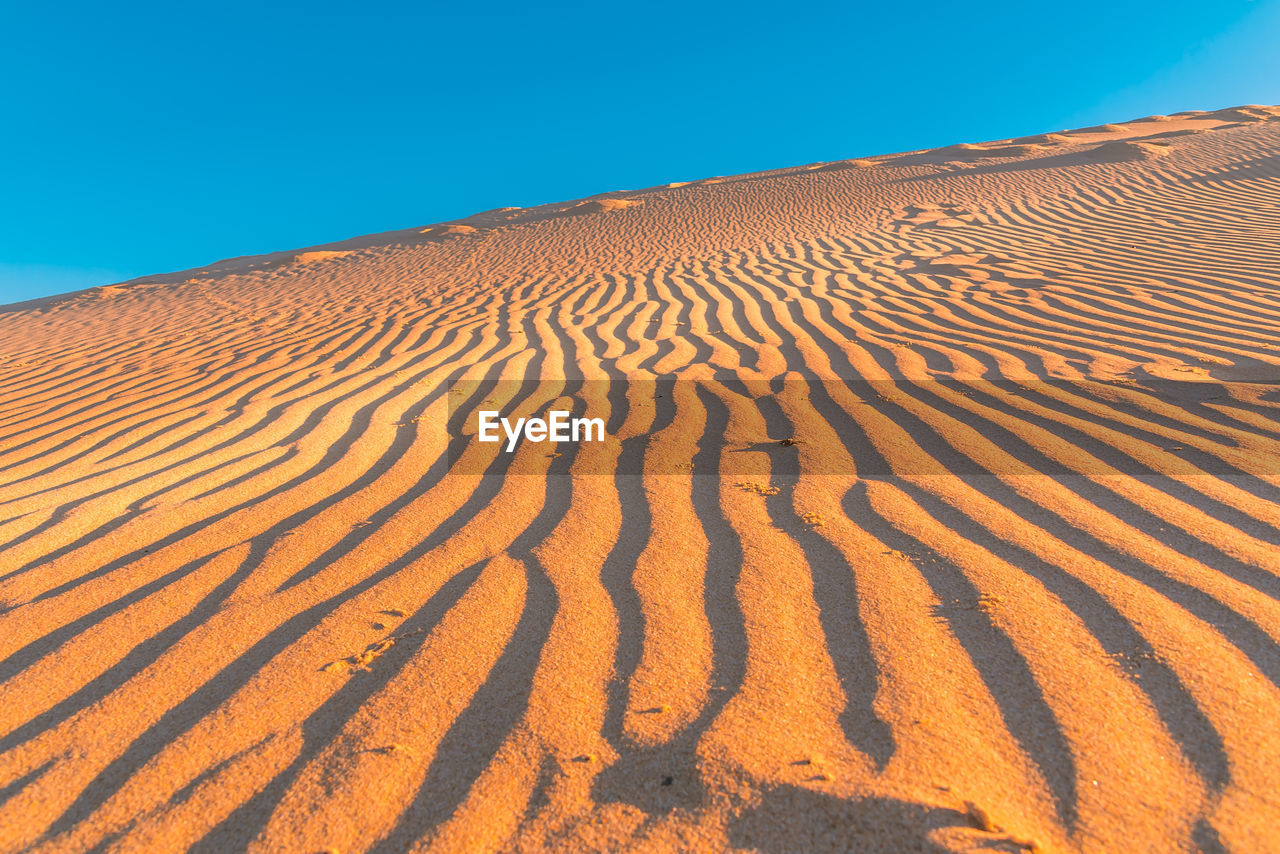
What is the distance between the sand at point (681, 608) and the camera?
115 centimetres

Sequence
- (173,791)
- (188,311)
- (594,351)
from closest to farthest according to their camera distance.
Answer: (173,791), (594,351), (188,311)

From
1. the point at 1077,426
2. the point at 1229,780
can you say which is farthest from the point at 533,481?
the point at 1077,426

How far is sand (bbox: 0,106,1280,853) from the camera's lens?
→ 115 centimetres

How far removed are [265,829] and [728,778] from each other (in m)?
0.84

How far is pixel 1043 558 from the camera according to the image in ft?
6.06

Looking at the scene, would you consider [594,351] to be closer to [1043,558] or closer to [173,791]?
[1043,558]
